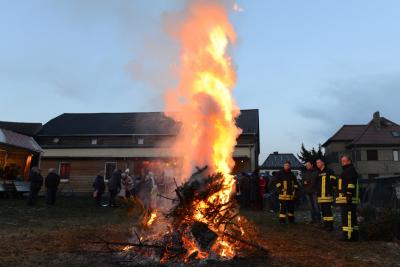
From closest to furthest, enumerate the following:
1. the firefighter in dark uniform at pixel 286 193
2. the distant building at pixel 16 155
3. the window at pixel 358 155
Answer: the firefighter in dark uniform at pixel 286 193 < the distant building at pixel 16 155 < the window at pixel 358 155

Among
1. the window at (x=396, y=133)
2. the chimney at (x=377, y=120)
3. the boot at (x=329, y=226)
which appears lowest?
the boot at (x=329, y=226)

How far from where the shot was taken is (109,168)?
2794 cm

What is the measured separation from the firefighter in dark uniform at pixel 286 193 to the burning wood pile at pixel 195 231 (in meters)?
3.79

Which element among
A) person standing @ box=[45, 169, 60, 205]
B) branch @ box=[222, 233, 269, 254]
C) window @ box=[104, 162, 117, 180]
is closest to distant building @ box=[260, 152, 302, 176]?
window @ box=[104, 162, 117, 180]

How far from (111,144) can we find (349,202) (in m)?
27.3

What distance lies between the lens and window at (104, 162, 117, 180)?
27766 mm

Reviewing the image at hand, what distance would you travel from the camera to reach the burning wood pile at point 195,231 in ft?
20.3

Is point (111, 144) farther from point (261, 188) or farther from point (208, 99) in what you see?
point (208, 99)

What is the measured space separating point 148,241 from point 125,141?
87.0ft

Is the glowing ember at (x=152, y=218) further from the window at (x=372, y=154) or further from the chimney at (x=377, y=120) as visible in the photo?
the chimney at (x=377, y=120)

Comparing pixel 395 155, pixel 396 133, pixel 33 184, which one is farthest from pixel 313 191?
pixel 396 133

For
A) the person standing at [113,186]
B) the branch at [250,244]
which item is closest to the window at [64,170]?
the person standing at [113,186]

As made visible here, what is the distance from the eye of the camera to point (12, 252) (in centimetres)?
649

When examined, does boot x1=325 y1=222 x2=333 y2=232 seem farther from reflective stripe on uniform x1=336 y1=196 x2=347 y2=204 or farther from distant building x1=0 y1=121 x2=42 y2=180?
distant building x1=0 y1=121 x2=42 y2=180
